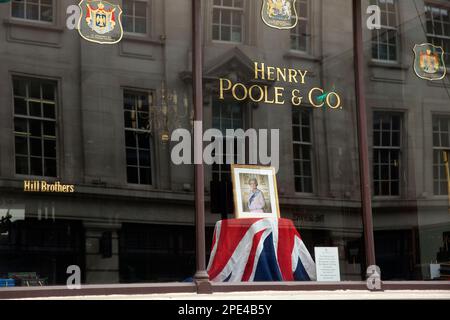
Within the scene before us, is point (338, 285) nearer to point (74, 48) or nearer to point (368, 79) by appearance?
point (368, 79)

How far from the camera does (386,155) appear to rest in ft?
27.4

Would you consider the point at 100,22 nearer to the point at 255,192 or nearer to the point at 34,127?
the point at 34,127

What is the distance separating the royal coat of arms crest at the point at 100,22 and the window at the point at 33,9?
0.30 meters

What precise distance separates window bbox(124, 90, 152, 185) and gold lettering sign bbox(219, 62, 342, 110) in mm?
830

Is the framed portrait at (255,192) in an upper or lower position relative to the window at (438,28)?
lower

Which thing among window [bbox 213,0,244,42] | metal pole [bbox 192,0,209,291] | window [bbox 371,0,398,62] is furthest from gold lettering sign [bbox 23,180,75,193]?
window [bbox 371,0,398,62]

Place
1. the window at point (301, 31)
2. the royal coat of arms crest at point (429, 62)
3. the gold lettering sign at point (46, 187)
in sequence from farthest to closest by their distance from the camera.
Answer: the royal coat of arms crest at point (429, 62)
the window at point (301, 31)
the gold lettering sign at point (46, 187)

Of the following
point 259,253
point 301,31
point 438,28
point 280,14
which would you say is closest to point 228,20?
point 280,14

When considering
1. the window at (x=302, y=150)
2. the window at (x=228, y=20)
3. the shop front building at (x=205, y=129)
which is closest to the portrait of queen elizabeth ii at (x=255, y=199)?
the shop front building at (x=205, y=129)

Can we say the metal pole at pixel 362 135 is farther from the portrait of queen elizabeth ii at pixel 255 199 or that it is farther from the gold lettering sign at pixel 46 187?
the gold lettering sign at pixel 46 187

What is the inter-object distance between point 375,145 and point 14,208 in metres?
3.89

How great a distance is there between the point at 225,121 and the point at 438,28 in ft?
9.89

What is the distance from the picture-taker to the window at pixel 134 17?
743cm
